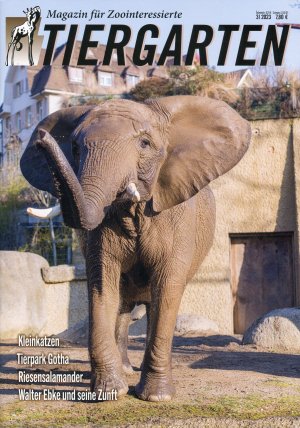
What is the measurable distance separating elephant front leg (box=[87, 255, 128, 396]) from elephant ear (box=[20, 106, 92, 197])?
72cm

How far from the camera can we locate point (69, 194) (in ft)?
14.0

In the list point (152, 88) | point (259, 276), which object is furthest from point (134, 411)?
point (152, 88)

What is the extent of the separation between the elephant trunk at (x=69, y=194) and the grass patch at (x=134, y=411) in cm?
125

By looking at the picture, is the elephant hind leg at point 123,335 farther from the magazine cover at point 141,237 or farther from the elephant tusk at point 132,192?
the elephant tusk at point 132,192

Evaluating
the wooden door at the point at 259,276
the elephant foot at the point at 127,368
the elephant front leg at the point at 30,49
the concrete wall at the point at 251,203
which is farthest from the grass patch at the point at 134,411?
the wooden door at the point at 259,276

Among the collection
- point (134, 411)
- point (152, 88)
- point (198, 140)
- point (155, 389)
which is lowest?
point (134, 411)

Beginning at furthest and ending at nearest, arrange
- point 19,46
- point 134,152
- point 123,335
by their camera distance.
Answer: point 123,335 → point 19,46 → point 134,152

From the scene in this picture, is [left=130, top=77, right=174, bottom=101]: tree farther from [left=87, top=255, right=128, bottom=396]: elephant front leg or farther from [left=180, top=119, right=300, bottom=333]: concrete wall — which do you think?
[left=87, top=255, right=128, bottom=396]: elephant front leg

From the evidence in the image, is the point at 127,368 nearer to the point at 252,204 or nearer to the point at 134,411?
the point at 134,411

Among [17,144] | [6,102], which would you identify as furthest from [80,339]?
[6,102]

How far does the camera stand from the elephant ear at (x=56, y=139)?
574cm

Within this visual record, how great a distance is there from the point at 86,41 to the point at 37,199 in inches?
468

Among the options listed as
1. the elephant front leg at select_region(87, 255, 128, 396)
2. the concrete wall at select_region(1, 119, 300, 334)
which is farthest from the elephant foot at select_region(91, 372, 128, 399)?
the concrete wall at select_region(1, 119, 300, 334)

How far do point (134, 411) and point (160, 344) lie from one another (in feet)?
1.69
